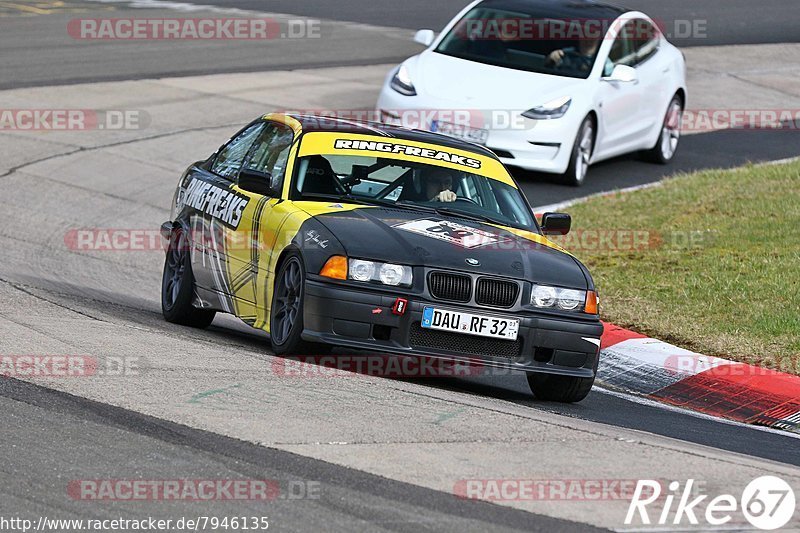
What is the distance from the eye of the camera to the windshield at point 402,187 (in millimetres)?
9297

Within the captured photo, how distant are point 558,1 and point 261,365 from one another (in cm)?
1057

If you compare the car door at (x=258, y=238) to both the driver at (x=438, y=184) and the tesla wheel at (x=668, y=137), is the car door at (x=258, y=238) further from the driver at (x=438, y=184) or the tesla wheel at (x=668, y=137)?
the tesla wheel at (x=668, y=137)

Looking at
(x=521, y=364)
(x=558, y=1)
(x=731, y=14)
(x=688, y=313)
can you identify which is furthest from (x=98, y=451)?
(x=731, y=14)

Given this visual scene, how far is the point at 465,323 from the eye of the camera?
26.9 ft

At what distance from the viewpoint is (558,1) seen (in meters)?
17.5

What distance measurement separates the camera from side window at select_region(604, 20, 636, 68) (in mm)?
17109

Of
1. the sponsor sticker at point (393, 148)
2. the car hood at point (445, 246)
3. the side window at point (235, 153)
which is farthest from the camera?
the side window at point (235, 153)

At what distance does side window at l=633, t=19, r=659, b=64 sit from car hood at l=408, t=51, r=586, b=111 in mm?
1593

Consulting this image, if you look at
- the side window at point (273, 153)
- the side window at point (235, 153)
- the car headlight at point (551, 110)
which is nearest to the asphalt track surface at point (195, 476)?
the side window at point (273, 153)

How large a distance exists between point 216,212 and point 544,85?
7.09 meters

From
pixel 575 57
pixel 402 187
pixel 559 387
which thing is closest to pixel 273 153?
pixel 402 187

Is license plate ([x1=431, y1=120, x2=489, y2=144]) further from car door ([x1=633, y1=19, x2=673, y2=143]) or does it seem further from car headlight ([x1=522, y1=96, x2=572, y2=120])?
car door ([x1=633, y1=19, x2=673, y2=143])

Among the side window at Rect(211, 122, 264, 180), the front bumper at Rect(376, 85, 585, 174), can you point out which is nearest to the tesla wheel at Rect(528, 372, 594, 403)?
the side window at Rect(211, 122, 264, 180)

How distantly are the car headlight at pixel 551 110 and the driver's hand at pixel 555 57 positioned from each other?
0.68 m
